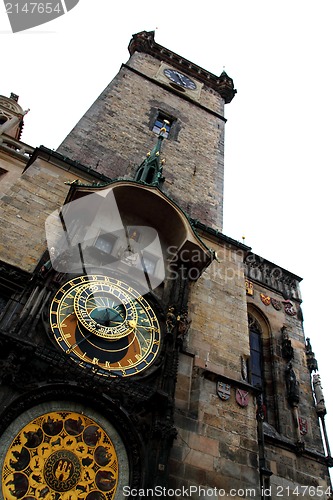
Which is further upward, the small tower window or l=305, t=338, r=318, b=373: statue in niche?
the small tower window

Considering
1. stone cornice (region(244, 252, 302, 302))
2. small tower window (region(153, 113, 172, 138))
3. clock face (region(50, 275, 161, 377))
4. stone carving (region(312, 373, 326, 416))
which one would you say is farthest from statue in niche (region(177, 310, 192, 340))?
small tower window (region(153, 113, 172, 138))

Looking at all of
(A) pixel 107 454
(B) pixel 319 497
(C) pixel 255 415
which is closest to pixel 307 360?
(B) pixel 319 497

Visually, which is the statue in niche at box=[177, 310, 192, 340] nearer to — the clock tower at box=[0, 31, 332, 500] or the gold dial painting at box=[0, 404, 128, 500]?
the clock tower at box=[0, 31, 332, 500]

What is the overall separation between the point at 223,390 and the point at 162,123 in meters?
11.3

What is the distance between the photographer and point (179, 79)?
1978 centimetres

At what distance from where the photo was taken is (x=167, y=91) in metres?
17.8

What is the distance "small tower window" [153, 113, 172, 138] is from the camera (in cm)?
1504

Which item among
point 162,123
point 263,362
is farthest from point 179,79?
point 263,362

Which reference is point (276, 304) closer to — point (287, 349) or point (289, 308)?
point (289, 308)

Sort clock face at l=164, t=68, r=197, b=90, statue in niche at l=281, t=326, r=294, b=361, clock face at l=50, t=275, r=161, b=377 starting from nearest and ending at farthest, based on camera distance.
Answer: clock face at l=50, t=275, r=161, b=377 < statue in niche at l=281, t=326, r=294, b=361 < clock face at l=164, t=68, r=197, b=90

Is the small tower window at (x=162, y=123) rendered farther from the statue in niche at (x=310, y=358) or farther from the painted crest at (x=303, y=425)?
the painted crest at (x=303, y=425)

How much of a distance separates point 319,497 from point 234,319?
13.3 ft

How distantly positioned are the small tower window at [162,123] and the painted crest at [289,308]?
7351 millimetres

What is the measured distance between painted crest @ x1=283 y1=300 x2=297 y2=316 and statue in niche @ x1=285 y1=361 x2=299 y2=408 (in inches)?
82.5
